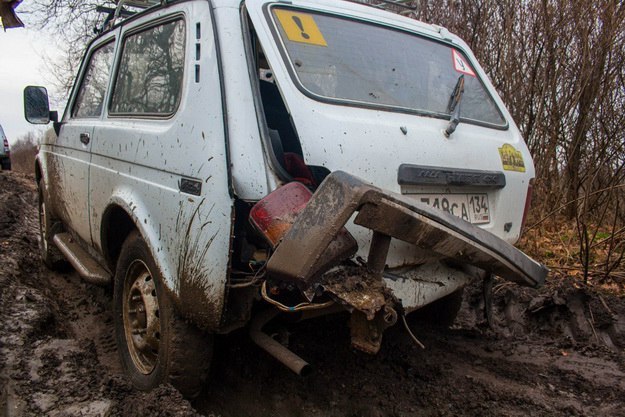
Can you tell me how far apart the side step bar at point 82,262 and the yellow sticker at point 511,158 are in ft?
8.11

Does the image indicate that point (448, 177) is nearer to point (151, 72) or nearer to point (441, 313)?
point (441, 313)

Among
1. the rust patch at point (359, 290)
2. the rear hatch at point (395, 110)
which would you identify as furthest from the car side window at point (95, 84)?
the rust patch at point (359, 290)

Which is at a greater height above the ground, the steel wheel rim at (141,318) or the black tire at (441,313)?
the steel wheel rim at (141,318)

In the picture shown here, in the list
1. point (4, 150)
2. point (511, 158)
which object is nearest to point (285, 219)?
point (511, 158)

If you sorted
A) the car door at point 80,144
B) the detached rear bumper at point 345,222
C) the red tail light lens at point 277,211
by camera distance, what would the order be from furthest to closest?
the car door at point 80,144 < the red tail light lens at point 277,211 < the detached rear bumper at point 345,222

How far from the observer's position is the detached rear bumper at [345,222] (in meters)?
1.73

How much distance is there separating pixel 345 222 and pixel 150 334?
133 centimetres

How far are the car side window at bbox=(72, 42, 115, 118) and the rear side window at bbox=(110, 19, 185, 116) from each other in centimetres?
31

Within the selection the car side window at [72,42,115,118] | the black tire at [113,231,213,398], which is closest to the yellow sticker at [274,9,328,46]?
the black tire at [113,231,213,398]

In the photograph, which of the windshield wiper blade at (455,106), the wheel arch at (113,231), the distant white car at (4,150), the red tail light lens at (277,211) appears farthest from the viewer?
the distant white car at (4,150)

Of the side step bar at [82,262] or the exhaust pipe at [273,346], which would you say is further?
the side step bar at [82,262]

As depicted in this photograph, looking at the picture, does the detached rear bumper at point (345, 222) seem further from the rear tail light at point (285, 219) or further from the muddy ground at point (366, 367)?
the muddy ground at point (366, 367)

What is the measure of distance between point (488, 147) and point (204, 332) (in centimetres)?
172

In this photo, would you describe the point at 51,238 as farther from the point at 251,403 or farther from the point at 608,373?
the point at 608,373
